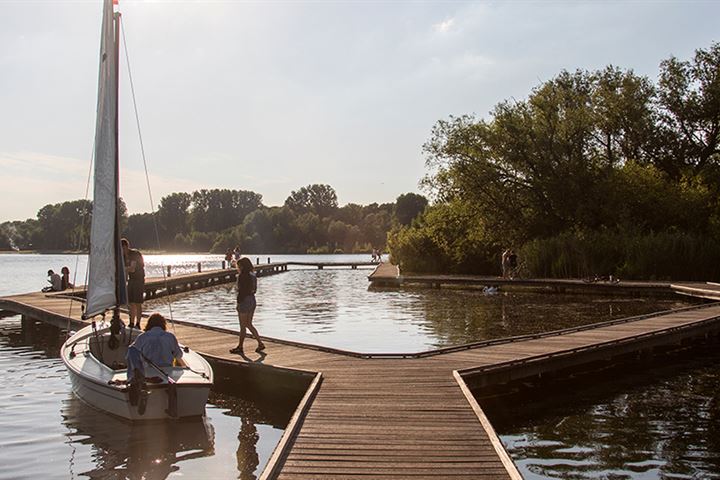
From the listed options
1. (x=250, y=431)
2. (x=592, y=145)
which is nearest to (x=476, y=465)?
(x=250, y=431)

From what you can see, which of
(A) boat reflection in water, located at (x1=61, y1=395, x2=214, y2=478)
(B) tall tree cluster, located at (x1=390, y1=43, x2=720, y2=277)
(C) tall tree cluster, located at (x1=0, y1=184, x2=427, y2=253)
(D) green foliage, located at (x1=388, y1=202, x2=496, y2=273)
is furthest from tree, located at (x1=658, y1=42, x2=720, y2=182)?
(C) tall tree cluster, located at (x1=0, y1=184, x2=427, y2=253)

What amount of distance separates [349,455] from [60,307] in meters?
18.6

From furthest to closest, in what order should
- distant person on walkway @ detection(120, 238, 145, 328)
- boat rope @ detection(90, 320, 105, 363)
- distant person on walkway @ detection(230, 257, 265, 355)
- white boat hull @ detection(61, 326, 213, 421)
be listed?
distant person on walkway @ detection(120, 238, 145, 328)
distant person on walkway @ detection(230, 257, 265, 355)
boat rope @ detection(90, 320, 105, 363)
white boat hull @ detection(61, 326, 213, 421)

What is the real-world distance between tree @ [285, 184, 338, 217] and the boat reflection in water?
157m

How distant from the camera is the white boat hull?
10.3 m

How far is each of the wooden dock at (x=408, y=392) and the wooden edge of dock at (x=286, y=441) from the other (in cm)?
2

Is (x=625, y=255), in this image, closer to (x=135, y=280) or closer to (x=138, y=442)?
(x=135, y=280)

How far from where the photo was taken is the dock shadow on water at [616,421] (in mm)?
9117

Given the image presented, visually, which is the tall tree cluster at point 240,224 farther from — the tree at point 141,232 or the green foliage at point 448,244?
the green foliage at point 448,244

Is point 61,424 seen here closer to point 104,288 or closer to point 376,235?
point 104,288

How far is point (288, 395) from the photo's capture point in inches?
499

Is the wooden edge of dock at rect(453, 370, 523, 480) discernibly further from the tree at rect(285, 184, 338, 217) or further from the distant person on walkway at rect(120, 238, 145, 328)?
the tree at rect(285, 184, 338, 217)

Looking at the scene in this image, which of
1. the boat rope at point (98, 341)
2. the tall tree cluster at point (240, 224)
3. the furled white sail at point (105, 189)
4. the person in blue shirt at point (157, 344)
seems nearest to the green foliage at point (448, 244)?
the boat rope at point (98, 341)

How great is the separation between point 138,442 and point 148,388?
0.79 metres
